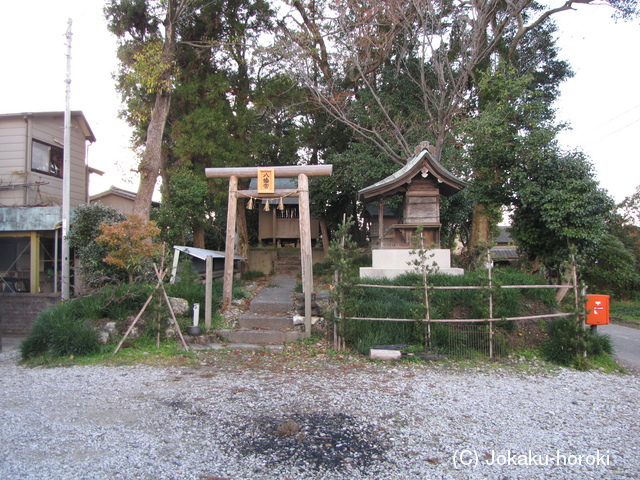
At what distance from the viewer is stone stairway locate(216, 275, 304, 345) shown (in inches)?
337

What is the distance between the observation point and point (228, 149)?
53.8 feet

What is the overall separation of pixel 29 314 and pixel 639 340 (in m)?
16.0

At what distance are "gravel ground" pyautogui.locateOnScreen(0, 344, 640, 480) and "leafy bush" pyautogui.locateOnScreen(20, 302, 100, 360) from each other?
585mm

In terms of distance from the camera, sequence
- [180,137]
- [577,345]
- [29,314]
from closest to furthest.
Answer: [577,345] → [29,314] → [180,137]

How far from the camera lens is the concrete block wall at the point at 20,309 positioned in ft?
35.6

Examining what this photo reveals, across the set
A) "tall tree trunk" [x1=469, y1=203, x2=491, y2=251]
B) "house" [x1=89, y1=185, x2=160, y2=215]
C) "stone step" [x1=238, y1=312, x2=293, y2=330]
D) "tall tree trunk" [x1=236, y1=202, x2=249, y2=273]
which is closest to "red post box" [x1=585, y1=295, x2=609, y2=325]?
"stone step" [x1=238, y1=312, x2=293, y2=330]

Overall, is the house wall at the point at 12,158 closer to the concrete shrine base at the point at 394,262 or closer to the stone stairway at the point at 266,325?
the stone stairway at the point at 266,325

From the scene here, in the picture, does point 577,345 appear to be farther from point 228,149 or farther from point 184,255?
point 228,149

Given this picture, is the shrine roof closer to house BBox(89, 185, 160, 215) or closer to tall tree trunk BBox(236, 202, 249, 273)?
tall tree trunk BBox(236, 202, 249, 273)

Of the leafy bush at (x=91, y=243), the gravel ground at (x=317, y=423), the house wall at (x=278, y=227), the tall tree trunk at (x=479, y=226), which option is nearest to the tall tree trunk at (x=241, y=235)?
the house wall at (x=278, y=227)

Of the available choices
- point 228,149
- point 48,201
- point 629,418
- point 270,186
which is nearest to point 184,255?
point 270,186

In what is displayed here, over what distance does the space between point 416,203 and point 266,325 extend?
4554 millimetres

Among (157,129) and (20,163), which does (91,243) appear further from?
(20,163)

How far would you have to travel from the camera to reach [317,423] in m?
4.65
